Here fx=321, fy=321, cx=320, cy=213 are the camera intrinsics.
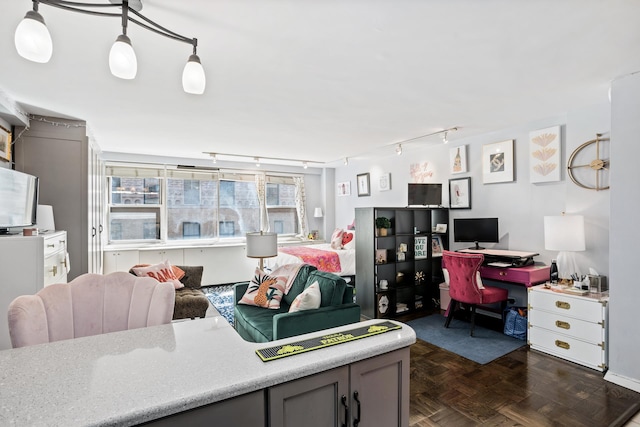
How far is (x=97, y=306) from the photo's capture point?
1.49 meters

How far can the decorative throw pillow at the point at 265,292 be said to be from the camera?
10.9ft

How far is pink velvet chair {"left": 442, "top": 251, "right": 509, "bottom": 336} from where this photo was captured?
141 inches

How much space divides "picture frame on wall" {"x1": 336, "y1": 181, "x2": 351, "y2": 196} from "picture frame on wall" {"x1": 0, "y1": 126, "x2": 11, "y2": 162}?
18.3 ft

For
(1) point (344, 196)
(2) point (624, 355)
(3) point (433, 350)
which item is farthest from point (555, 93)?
(1) point (344, 196)

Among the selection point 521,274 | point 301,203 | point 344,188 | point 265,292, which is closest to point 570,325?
point 521,274

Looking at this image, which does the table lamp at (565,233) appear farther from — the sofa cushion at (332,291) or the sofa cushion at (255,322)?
the sofa cushion at (255,322)

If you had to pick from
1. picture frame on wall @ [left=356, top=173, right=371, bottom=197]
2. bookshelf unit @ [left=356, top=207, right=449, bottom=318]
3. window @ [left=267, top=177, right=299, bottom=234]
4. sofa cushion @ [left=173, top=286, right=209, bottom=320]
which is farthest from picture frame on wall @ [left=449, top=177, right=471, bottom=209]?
window @ [left=267, top=177, right=299, bottom=234]

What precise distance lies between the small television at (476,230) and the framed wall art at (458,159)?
0.80 metres

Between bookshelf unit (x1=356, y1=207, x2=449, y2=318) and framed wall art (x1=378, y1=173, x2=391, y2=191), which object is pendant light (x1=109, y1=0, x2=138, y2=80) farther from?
framed wall art (x1=378, y1=173, x2=391, y2=191)

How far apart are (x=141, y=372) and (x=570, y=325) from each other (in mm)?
3623

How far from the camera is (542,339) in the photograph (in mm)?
3262

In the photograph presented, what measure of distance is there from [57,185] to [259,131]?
7.96 feet

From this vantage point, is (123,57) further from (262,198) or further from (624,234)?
(262,198)

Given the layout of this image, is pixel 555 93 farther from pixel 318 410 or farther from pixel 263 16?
pixel 318 410
